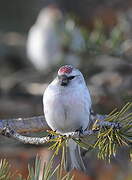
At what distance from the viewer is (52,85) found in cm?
185

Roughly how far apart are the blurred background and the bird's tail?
22cm

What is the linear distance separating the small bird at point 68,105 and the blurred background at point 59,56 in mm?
296

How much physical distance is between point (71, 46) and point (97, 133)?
4.27ft

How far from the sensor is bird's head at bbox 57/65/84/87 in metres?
1.85

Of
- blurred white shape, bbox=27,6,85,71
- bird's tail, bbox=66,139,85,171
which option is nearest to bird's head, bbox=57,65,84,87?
bird's tail, bbox=66,139,85,171

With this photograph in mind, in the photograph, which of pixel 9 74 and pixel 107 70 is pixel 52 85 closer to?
pixel 107 70

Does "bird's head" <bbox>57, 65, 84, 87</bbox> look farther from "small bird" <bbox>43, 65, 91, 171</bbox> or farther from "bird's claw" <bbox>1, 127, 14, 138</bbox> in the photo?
"bird's claw" <bbox>1, 127, 14, 138</bbox>

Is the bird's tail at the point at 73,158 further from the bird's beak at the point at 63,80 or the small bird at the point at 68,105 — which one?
the bird's beak at the point at 63,80

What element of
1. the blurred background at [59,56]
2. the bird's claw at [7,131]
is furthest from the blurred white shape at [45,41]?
the bird's claw at [7,131]

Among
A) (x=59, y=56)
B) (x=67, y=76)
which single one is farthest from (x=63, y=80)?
(x=59, y=56)

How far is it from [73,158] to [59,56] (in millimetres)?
1771

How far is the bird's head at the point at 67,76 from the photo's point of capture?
1.85m

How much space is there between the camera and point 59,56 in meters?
3.60

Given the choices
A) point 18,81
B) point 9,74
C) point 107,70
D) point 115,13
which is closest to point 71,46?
point 107,70
